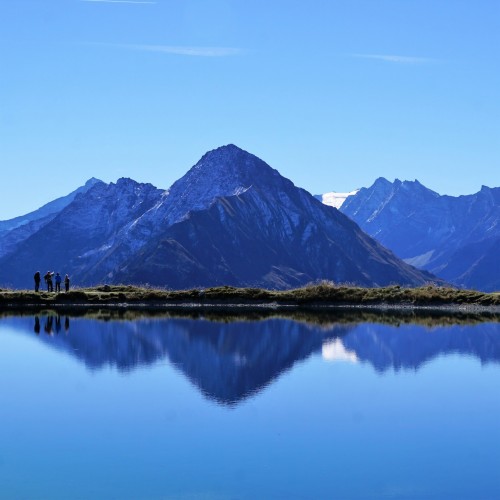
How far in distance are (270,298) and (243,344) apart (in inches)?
1503

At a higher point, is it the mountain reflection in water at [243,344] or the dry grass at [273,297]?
the dry grass at [273,297]

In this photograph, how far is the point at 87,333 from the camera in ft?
202

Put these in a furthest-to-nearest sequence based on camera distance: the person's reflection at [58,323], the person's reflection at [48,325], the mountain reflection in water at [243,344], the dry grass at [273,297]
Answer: the dry grass at [273,297], the person's reflection at [58,323], the person's reflection at [48,325], the mountain reflection in water at [243,344]

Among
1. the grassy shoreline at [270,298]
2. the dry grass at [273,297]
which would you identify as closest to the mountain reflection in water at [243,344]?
the grassy shoreline at [270,298]

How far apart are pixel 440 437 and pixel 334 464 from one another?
5399mm

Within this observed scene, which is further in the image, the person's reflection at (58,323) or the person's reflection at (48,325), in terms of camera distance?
the person's reflection at (58,323)

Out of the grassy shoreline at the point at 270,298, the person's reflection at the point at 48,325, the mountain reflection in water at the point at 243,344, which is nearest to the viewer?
the mountain reflection in water at the point at 243,344

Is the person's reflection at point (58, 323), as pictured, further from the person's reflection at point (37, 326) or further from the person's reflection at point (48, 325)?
the person's reflection at point (37, 326)

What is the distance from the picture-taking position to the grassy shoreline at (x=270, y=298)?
295 feet

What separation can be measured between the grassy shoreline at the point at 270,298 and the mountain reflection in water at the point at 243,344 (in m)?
18.0

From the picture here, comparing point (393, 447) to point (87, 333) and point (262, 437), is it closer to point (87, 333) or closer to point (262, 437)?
point (262, 437)

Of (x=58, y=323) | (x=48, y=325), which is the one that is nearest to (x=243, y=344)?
(x=48, y=325)

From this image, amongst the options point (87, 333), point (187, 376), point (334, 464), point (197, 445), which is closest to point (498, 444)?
point (334, 464)

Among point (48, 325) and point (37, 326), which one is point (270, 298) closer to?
point (48, 325)
